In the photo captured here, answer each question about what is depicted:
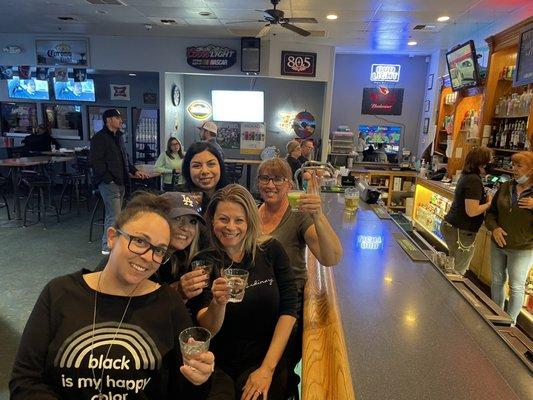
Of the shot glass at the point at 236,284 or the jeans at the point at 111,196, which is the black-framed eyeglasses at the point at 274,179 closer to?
the shot glass at the point at 236,284

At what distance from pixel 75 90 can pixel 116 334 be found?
9.40 meters

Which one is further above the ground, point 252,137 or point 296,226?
point 252,137

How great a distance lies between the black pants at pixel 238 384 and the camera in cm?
154

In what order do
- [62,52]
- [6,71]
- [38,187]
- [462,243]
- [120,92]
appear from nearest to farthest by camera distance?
[462,243], [38,187], [62,52], [6,71], [120,92]

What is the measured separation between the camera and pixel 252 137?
932 centimetres

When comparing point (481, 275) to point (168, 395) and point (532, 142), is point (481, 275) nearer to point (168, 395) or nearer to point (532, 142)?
point (532, 142)

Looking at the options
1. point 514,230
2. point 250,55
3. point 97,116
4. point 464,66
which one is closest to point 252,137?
point 250,55

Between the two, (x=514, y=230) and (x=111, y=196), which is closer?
(x=514, y=230)

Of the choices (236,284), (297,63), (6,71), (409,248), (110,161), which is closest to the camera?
(236,284)

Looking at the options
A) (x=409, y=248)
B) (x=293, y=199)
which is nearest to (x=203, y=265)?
(x=293, y=199)

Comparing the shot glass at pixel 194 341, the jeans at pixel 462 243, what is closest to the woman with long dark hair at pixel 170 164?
the jeans at pixel 462 243

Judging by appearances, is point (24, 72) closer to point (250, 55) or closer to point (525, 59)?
point (250, 55)

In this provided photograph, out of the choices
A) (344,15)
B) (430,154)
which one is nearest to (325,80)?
(344,15)

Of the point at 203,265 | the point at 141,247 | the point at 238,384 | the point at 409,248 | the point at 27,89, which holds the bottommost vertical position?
the point at 238,384
